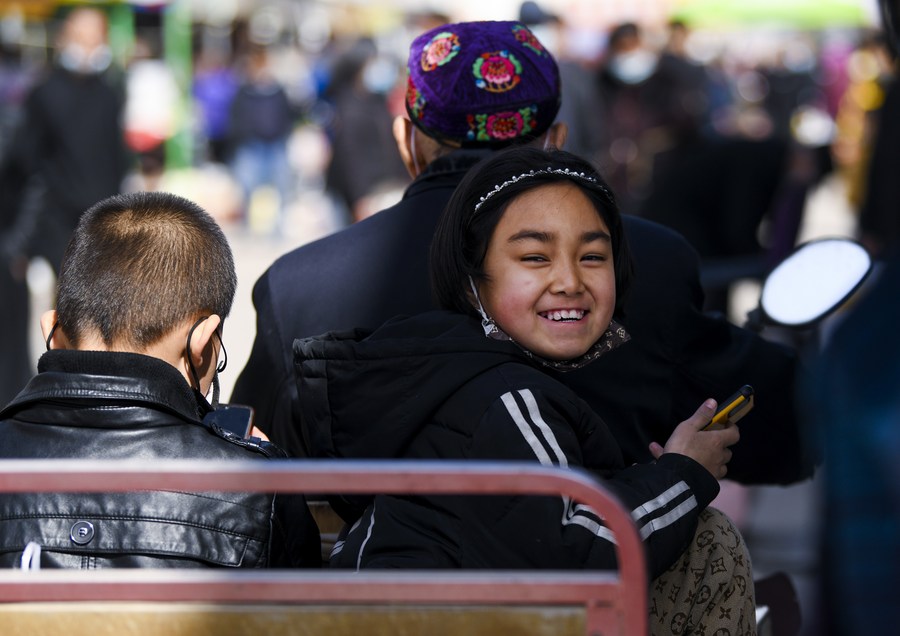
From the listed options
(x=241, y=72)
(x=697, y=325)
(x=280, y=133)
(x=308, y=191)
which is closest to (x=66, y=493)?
(x=697, y=325)

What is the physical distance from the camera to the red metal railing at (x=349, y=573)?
5.49ft

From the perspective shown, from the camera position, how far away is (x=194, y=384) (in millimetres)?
2494

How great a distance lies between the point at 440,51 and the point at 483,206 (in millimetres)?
801

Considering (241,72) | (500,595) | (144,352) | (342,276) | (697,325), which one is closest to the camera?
(500,595)

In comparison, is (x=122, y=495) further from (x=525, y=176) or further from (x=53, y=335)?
(x=525, y=176)

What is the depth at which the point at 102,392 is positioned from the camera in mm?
2230

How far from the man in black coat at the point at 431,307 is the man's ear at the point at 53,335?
0.56m

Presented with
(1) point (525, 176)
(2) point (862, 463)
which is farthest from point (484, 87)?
(2) point (862, 463)

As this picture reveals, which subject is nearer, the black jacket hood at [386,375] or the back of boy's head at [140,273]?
the black jacket hood at [386,375]

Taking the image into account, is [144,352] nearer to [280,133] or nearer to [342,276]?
[342,276]

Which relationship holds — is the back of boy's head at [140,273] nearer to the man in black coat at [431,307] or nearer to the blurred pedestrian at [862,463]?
the man in black coat at [431,307]

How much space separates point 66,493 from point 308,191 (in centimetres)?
1639

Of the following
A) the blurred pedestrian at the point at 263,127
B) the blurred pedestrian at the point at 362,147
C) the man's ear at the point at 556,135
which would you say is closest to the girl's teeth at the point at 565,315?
the man's ear at the point at 556,135

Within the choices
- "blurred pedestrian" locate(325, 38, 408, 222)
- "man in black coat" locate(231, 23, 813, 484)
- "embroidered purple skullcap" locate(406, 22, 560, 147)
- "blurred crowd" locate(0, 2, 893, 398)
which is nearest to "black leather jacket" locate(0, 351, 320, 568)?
"man in black coat" locate(231, 23, 813, 484)
